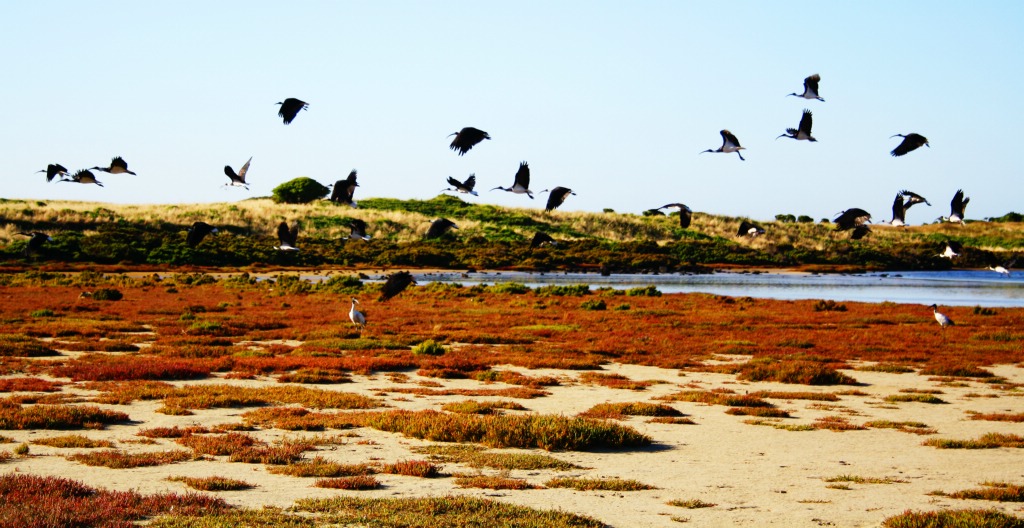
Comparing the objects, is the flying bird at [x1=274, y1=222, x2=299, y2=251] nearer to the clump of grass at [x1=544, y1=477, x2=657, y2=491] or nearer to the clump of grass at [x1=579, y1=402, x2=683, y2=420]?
the clump of grass at [x1=579, y1=402, x2=683, y2=420]

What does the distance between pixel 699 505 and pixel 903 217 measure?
457 inches

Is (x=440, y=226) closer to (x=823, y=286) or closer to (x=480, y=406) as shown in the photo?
(x=480, y=406)

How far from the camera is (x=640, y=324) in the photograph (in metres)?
42.9

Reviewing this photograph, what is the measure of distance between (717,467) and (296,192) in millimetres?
164727

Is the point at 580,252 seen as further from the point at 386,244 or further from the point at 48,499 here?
the point at 48,499

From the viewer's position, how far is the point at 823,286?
284ft

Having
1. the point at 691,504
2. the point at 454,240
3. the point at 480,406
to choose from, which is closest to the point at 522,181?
the point at 480,406

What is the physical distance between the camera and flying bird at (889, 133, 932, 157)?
61.8ft

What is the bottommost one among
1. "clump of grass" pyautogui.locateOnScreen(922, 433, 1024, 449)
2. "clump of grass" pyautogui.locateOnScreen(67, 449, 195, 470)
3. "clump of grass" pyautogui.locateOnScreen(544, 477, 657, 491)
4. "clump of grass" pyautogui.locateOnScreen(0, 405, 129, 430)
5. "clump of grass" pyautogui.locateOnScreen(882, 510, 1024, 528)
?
"clump of grass" pyautogui.locateOnScreen(0, 405, 129, 430)

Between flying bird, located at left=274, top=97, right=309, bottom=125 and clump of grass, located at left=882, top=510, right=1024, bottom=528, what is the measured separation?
43.6 feet

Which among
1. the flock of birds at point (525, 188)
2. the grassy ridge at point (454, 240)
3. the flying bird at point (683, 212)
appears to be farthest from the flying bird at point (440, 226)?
the grassy ridge at point (454, 240)

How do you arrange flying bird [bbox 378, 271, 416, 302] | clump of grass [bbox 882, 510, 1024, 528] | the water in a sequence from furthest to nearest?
the water < flying bird [bbox 378, 271, 416, 302] < clump of grass [bbox 882, 510, 1024, 528]

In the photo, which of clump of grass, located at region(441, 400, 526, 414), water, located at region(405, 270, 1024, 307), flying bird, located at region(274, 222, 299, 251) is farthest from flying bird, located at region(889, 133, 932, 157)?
water, located at region(405, 270, 1024, 307)

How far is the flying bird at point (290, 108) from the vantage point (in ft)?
63.1
